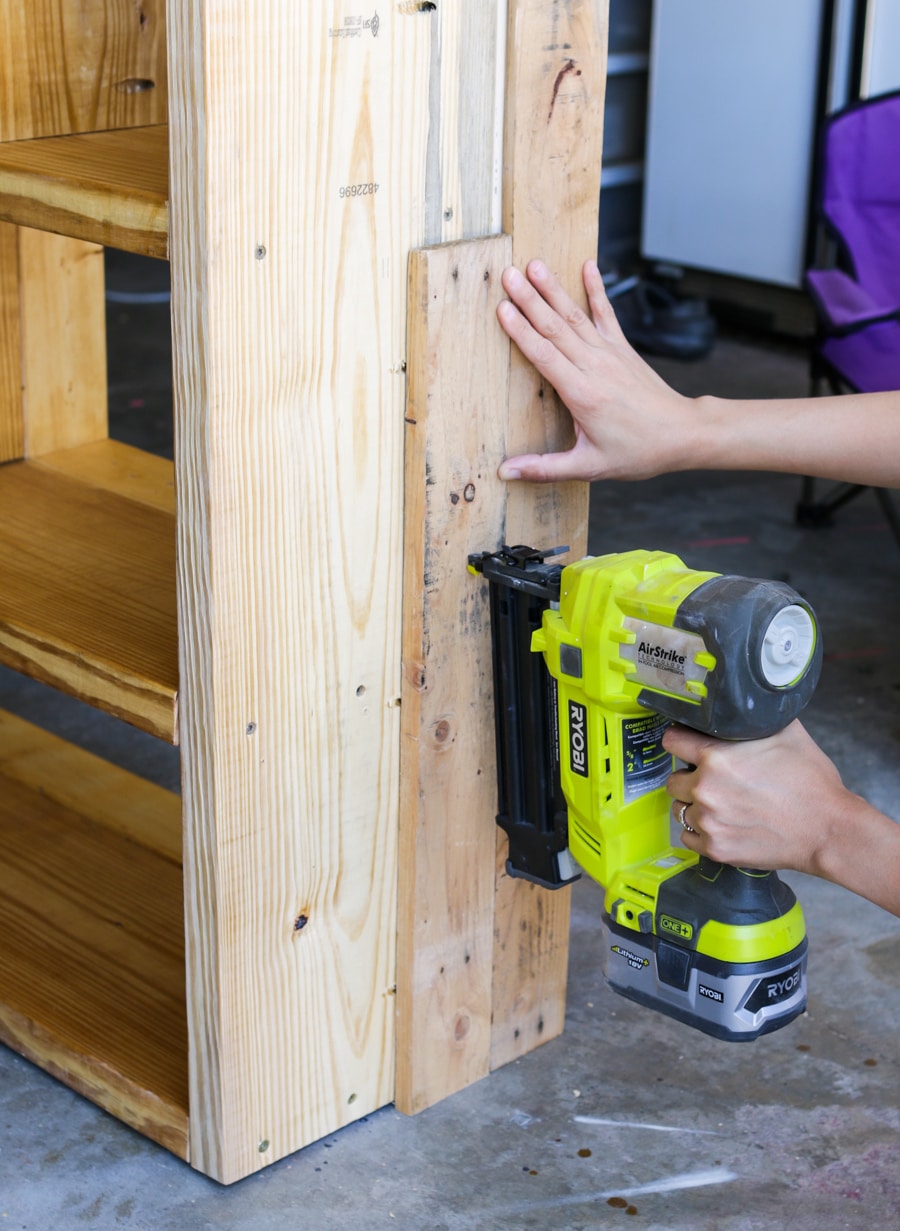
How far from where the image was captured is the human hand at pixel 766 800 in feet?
4.63

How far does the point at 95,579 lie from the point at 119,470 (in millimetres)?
391

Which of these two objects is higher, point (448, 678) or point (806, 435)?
point (806, 435)

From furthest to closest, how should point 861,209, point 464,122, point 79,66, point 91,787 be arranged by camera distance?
point 861,209 < point 91,787 < point 79,66 < point 464,122

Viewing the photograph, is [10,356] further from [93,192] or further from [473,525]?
[473,525]

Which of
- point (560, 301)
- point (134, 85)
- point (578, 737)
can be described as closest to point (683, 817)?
point (578, 737)

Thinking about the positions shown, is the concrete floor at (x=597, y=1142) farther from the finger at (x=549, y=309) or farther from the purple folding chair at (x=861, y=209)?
the purple folding chair at (x=861, y=209)

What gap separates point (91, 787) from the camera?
95.0 inches

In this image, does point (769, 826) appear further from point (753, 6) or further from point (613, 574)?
point (753, 6)

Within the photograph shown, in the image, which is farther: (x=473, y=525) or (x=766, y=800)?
(x=473, y=525)

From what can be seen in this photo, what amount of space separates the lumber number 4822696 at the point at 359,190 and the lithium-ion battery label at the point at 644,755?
0.57m

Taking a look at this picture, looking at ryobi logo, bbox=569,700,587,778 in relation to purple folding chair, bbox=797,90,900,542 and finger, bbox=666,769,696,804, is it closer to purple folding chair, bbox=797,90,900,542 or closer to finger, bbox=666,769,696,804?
finger, bbox=666,769,696,804

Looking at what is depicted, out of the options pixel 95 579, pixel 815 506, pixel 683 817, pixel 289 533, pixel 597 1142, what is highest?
pixel 289 533

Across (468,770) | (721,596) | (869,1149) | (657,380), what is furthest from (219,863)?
(869,1149)

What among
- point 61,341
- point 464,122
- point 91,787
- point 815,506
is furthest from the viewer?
point 815,506
